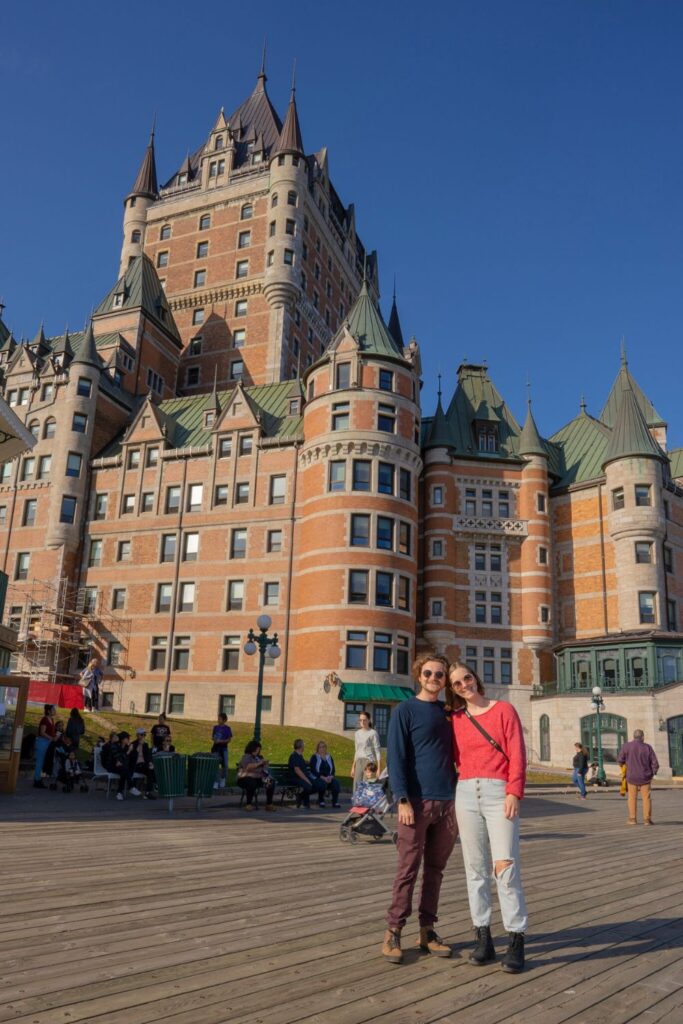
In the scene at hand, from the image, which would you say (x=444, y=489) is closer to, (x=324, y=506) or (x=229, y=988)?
(x=324, y=506)

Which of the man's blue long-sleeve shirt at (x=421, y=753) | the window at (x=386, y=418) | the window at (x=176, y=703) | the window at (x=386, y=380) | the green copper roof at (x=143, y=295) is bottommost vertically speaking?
the man's blue long-sleeve shirt at (x=421, y=753)

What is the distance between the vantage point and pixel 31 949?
516cm

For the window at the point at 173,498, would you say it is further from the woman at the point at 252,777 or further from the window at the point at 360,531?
the woman at the point at 252,777

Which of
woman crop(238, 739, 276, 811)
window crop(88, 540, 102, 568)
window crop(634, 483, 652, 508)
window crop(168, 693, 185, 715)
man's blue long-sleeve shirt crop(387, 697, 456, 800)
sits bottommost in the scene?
woman crop(238, 739, 276, 811)

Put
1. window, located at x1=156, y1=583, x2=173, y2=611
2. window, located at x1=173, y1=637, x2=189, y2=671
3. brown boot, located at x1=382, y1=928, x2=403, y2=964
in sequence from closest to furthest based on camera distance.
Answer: brown boot, located at x1=382, y1=928, x2=403, y2=964, window, located at x1=173, y1=637, x2=189, y2=671, window, located at x1=156, y1=583, x2=173, y2=611

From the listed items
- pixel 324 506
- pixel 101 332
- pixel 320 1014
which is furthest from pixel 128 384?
pixel 320 1014

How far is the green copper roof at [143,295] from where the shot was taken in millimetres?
58562

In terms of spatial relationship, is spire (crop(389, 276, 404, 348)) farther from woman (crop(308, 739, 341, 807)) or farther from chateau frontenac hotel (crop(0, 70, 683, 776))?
woman (crop(308, 739, 341, 807))

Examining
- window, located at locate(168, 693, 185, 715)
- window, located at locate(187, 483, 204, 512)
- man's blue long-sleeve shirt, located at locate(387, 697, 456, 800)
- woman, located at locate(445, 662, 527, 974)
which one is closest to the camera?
woman, located at locate(445, 662, 527, 974)

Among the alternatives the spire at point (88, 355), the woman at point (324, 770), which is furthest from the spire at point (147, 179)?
the woman at point (324, 770)

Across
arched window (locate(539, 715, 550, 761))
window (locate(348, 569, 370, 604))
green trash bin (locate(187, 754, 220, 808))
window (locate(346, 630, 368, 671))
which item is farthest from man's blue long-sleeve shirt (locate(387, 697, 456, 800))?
arched window (locate(539, 715, 550, 761))

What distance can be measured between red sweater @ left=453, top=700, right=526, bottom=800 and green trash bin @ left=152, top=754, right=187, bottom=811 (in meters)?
11.5

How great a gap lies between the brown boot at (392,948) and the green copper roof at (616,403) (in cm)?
5303

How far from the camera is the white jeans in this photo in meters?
5.38
